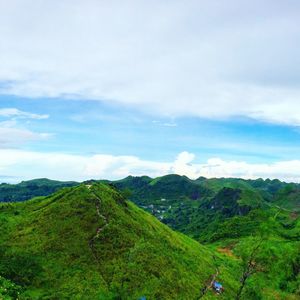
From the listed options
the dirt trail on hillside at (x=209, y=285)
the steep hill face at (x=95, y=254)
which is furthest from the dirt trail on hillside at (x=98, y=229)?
the dirt trail on hillside at (x=209, y=285)

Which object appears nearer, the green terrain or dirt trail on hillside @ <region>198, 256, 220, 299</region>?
the green terrain

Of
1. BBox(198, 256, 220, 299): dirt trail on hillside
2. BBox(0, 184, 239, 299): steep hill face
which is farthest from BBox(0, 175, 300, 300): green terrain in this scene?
BBox(198, 256, 220, 299): dirt trail on hillside

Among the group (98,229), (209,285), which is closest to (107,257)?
(98,229)

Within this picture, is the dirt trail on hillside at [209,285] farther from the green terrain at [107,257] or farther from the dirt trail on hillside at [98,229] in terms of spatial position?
the dirt trail on hillside at [98,229]

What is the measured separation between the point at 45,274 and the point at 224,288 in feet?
136

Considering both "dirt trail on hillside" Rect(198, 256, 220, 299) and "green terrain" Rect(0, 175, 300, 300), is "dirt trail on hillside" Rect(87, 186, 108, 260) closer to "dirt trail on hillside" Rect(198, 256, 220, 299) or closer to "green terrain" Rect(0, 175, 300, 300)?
"green terrain" Rect(0, 175, 300, 300)

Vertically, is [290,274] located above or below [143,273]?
below

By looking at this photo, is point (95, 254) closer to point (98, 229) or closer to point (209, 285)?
point (98, 229)

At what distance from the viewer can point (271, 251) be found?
132m

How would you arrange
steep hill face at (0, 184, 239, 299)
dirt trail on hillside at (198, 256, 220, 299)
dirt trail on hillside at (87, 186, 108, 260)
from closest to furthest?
steep hill face at (0, 184, 239, 299) → dirt trail on hillside at (198, 256, 220, 299) → dirt trail on hillside at (87, 186, 108, 260)

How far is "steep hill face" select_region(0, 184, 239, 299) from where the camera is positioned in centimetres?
7369

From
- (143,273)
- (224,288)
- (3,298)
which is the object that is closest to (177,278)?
(143,273)

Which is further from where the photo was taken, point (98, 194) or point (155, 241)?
point (98, 194)

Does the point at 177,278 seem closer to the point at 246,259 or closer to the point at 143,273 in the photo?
the point at 143,273
